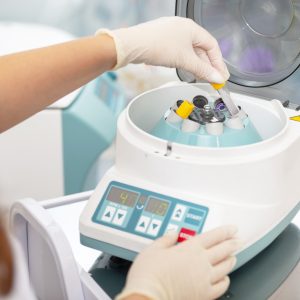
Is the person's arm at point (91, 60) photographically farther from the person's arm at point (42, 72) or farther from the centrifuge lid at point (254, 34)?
the centrifuge lid at point (254, 34)

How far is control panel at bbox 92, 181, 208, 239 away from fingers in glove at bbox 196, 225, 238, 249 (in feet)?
0.09

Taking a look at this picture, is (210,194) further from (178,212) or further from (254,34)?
(254,34)

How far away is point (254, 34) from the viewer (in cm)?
145

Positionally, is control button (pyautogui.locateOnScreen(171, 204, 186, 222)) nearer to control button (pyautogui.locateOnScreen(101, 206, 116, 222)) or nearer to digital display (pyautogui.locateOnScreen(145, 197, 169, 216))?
digital display (pyautogui.locateOnScreen(145, 197, 169, 216))

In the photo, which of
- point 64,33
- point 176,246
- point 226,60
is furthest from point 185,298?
point 64,33

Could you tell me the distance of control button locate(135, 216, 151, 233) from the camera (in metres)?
0.98

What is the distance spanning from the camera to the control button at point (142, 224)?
3.22 feet

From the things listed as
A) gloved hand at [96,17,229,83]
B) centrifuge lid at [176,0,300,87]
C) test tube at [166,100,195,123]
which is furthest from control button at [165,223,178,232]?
centrifuge lid at [176,0,300,87]

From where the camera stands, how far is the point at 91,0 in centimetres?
208

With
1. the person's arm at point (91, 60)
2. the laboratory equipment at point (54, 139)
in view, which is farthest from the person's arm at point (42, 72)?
the laboratory equipment at point (54, 139)

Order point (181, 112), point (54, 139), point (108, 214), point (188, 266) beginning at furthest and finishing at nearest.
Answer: point (54, 139) < point (181, 112) < point (108, 214) < point (188, 266)

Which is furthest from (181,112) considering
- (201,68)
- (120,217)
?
(120,217)

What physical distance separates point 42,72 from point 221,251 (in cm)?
54

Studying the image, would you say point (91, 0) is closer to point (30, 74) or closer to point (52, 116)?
point (52, 116)
